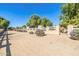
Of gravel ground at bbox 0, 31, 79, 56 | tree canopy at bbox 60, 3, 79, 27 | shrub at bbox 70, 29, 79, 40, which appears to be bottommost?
gravel ground at bbox 0, 31, 79, 56

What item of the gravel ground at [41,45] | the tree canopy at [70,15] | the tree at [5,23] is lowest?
the gravel ground at [41,45]

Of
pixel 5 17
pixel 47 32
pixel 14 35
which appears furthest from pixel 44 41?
pixel 5 17

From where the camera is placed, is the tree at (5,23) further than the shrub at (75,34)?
No

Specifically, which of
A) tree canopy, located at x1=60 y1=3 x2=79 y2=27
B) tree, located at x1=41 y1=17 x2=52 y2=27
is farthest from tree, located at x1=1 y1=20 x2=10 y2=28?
tree canopy, located at x1=60 y1=3 x2=79 y2=27

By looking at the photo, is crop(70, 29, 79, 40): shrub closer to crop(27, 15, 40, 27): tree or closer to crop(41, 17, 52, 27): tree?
crop(41, 17, 52, 27): tree

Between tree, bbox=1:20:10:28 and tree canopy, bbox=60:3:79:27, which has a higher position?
tree canopy, bbox=60:3:79:27

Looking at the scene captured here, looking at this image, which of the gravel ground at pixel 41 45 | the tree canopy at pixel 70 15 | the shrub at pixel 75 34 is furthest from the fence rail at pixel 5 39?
the shrub at pixel 75 34

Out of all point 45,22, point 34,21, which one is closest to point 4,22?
point 34,21

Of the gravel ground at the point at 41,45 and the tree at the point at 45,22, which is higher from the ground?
the tree at the point at 45,22

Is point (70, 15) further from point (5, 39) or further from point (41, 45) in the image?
point (5, 39)

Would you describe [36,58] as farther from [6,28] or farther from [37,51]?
[6,28]

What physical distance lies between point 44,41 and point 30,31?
0.29 m

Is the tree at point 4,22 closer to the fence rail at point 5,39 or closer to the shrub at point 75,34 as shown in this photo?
the fence rail at point 5,39

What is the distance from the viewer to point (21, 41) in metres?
3.32
